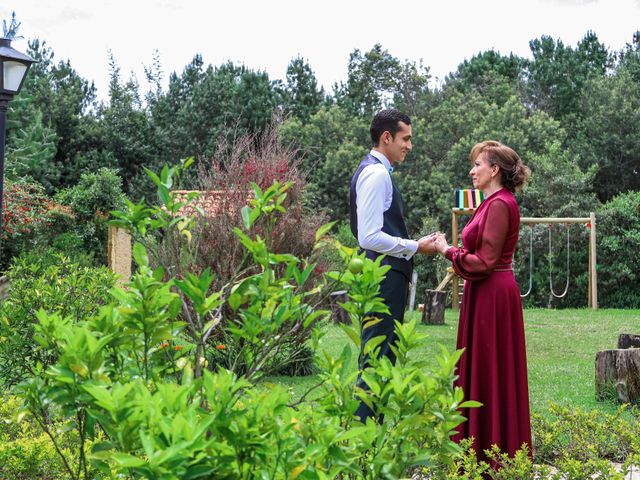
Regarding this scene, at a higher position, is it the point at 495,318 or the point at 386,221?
the point at 386,221

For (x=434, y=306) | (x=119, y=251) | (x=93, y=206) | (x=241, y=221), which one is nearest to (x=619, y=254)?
(x=434, y=306)

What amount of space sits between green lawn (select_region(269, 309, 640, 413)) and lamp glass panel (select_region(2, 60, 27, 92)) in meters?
4.06

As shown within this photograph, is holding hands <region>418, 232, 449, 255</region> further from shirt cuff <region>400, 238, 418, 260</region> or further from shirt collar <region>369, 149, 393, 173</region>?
shirt collar <region>369, 149, 393, 173</region>

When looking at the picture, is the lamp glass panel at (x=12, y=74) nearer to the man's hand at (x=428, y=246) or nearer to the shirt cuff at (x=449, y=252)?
the man's hand at (x=428, y=246)

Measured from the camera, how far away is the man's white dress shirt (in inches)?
185

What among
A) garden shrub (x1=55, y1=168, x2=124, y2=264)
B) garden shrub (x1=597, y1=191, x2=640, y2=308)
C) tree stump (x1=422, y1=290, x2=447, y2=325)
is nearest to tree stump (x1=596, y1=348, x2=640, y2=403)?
tree stump (x1=422, y1=290, x2=447, y2=325)

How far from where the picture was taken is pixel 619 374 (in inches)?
285

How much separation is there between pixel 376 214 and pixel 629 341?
4.54 m

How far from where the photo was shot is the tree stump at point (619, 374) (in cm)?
713

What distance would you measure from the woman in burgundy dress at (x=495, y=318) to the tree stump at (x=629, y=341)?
3.82m

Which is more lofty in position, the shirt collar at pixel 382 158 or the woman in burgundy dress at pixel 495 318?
the shirt collar at pixel 382 158

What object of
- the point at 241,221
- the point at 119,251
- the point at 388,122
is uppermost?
the point at 388,122

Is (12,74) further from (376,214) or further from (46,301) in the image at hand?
(376,214)

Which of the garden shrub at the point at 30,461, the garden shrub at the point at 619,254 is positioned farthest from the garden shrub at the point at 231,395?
the garden shrub at the point at 619,254
